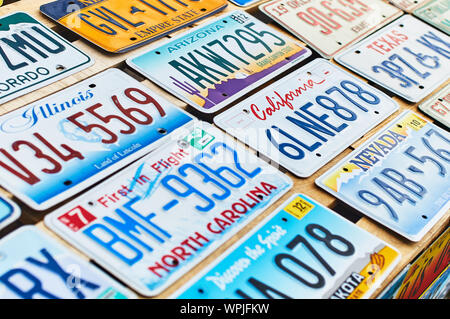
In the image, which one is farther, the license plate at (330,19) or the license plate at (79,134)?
the license plate at (330,19)

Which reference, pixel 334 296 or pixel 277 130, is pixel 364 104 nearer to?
pixel 277 130

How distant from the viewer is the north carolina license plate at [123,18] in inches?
47.5

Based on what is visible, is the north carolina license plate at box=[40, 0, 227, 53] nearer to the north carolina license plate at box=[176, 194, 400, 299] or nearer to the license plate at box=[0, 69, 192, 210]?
the license plate at box=[0, 69, 192, 210]

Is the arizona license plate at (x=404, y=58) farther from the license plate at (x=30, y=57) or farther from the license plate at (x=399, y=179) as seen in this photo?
the license plate at (x=30, y=57)

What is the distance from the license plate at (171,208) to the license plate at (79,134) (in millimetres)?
37

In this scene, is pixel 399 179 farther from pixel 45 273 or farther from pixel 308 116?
pixel 45 273

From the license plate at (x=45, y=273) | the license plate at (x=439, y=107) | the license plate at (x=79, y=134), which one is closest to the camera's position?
the license plate at (x=45, y=273)

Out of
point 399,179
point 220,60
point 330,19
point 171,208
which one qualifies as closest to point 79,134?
point 171,208

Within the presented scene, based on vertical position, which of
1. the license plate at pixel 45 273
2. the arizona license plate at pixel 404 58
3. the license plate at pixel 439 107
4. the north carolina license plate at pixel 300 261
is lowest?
the license plate at pixel 45 273

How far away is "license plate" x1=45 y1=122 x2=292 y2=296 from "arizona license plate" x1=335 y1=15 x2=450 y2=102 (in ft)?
1.55

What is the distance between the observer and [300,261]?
2.90ft

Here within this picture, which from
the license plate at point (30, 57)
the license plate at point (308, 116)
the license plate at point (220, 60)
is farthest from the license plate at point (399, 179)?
the license plate at point (30, 57)

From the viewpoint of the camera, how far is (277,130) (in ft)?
3.61

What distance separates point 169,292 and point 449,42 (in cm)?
113
